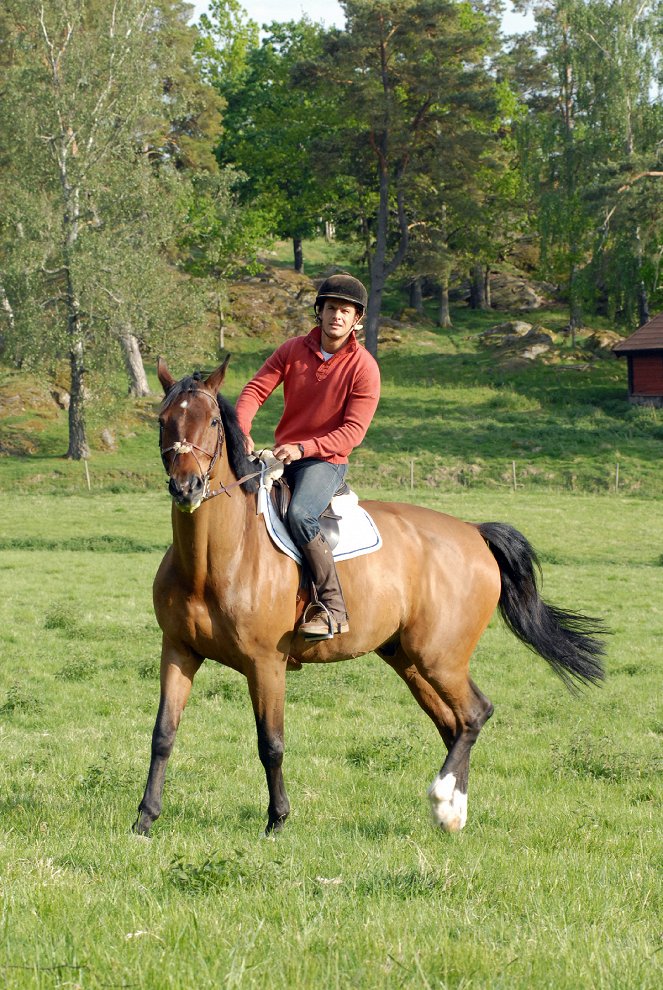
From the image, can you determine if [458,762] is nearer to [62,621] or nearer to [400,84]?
[62,621]

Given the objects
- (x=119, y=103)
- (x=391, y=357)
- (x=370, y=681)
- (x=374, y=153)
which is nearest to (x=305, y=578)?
(x=370, y=681)

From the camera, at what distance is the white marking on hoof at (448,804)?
274 inches

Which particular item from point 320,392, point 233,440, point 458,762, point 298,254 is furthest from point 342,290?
point 298,254

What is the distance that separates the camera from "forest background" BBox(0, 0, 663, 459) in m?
39.1

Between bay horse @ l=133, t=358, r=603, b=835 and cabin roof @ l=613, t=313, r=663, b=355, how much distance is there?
153 feet

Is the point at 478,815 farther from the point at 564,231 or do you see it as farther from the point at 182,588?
the point at 564,231

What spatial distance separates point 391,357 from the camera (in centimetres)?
6056

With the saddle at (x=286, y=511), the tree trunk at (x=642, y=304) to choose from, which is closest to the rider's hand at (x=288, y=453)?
the saddle at (x=286, y=511)

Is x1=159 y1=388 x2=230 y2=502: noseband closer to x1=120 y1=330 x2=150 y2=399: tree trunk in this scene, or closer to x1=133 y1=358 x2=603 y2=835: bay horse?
x1=133 y1=358 x2=603 y2=835: bay horse

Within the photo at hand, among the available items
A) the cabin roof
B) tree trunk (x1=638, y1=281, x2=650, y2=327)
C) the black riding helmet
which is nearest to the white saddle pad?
the black riding helmet

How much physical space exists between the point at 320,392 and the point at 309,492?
81cm

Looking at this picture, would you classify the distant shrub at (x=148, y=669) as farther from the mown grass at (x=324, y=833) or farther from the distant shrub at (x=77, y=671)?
the distant shrub at (x=77, y=671)

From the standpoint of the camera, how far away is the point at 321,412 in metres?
7.71

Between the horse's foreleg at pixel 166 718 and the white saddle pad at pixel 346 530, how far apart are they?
1059 millimetres
